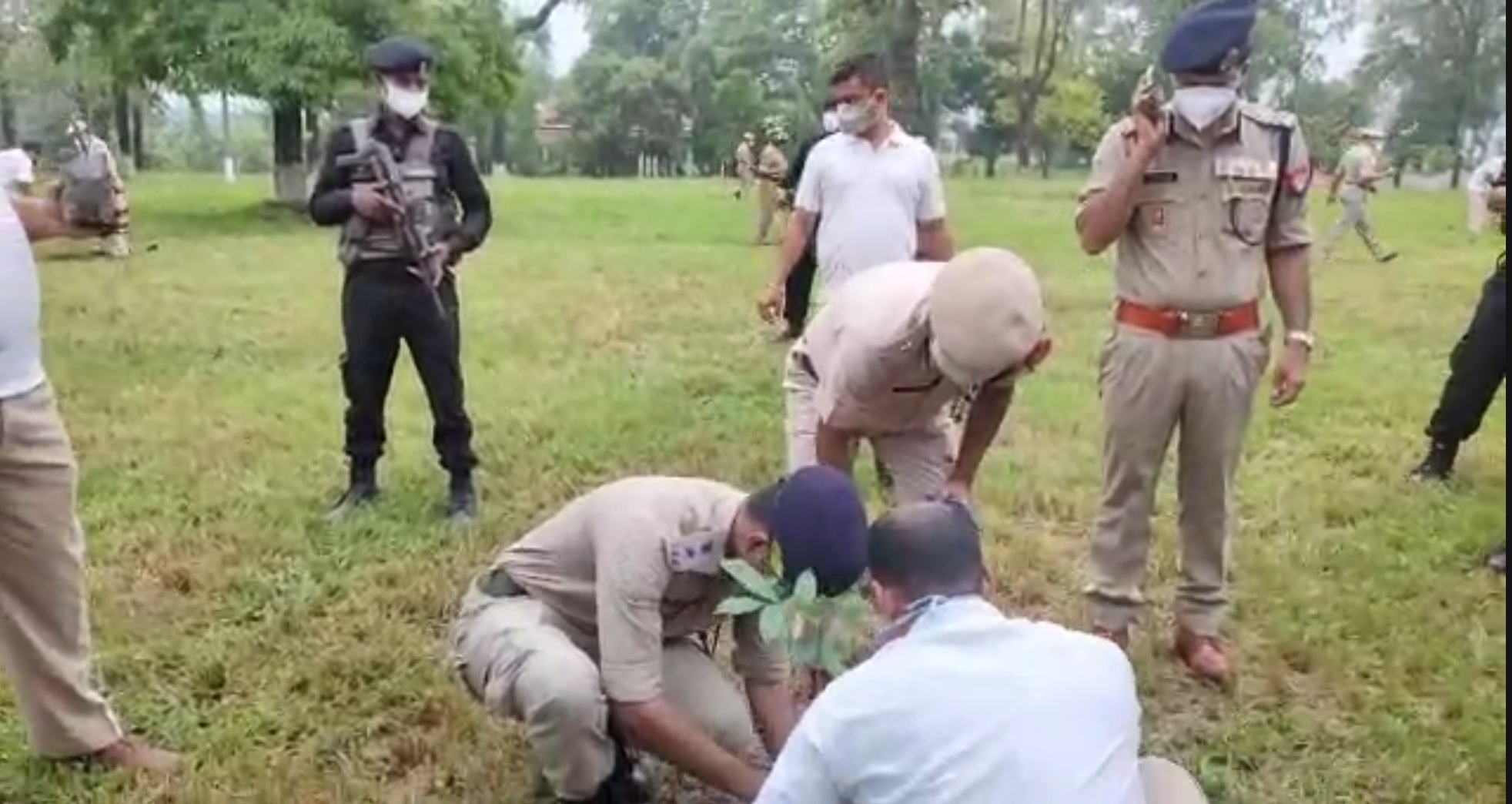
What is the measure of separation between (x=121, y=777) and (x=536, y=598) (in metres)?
0.97

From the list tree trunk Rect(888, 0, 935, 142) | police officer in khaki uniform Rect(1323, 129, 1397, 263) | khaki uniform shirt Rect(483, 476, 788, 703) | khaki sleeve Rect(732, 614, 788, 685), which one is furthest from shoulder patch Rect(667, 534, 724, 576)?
tree trunk Rect(888, 0, 935, 142)

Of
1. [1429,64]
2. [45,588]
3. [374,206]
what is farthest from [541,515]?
[1429,64]

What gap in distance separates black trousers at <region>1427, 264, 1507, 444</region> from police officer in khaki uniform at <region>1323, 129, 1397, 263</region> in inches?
320

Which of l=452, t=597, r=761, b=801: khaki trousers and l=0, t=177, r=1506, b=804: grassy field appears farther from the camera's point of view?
l=0, t=177, r=1506, b=804: grassy field

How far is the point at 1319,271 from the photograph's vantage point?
45.5 ft

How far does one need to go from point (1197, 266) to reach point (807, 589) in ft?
5.49

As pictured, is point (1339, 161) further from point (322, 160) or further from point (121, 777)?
point (121, 777)

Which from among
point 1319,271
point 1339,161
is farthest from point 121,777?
point 1339,161

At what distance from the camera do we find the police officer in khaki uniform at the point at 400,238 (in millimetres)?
5246

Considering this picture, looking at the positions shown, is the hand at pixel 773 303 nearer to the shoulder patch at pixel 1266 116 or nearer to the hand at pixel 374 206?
the hand at pixel 374 206

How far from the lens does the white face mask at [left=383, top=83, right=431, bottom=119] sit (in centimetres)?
527

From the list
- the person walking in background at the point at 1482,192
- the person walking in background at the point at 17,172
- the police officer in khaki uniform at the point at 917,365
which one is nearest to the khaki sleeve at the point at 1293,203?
the police officer in khaki uniform at the point at 917,365

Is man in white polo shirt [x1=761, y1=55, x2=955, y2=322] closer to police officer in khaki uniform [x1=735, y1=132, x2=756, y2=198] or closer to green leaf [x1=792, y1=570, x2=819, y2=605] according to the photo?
green leaf [x1=792, y1=570, x2=819, y2=605]

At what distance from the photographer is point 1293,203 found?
3996mm
